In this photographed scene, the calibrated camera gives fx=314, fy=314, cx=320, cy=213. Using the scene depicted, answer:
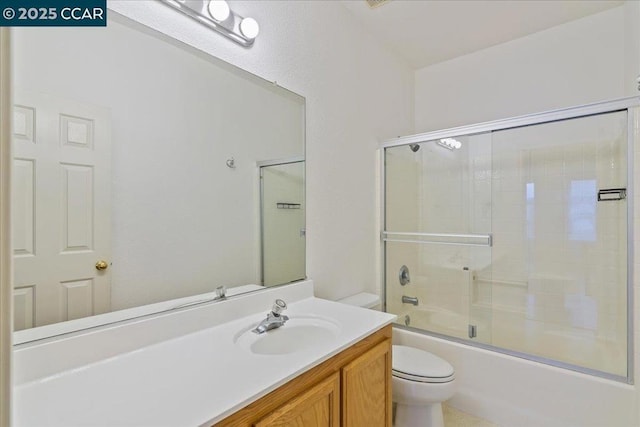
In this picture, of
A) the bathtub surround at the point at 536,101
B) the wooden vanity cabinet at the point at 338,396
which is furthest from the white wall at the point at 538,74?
Answer: the wooden vanity cabinet at the point at 338,396

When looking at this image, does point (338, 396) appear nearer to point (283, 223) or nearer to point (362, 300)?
point (283, 223)

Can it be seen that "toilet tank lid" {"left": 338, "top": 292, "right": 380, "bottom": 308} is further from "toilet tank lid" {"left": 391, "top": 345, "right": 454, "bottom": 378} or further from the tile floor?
the tile floor

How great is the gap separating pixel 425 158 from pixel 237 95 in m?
1.66

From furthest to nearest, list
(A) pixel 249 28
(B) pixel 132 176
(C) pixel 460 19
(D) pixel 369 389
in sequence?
(C) pixel 460 19 < (A) pixel 249 28 < (D) pixel 369 389 < (B) pixel 132 176

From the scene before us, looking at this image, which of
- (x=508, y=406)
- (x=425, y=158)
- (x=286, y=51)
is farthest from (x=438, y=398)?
(x=286, y=51)

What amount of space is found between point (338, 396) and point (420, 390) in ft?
2.37

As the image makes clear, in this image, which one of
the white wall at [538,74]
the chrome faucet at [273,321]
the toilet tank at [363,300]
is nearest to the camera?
the chrome faucet at [273,321]

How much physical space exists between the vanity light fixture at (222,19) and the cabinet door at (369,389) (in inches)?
58.0

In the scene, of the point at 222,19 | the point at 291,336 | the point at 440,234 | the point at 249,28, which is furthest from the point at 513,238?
the point at 222,19

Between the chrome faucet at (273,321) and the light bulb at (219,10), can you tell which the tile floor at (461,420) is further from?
the light bulb at (219,10)

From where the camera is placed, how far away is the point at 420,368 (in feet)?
5.54

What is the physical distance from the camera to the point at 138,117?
113 cm

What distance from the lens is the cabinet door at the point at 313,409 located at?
2.89ft

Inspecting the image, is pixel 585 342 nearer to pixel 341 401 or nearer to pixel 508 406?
pixel 508 406
